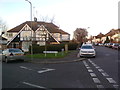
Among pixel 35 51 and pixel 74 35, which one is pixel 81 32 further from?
pixel 35 51

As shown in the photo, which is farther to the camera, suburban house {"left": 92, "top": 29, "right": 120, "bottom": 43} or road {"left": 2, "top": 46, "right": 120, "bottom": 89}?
suburban house {"left": 92, "top": 29, "right": 120, "bottom": 43}

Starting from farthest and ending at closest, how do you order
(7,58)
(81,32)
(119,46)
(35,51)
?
(81,32)
(119,46)
(35,51)
(7,58)

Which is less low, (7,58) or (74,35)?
(74,35)

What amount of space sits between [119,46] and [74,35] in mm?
47188

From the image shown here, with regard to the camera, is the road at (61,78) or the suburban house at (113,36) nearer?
the road at (61,78)

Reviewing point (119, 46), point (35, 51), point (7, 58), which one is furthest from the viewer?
point (119, 46)

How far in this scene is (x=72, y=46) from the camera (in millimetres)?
35344

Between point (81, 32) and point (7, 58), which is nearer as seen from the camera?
point (7, 58)

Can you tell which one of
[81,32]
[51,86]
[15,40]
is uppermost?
[81,32]

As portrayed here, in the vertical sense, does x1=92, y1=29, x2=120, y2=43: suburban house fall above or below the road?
above

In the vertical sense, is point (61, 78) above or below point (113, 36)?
below

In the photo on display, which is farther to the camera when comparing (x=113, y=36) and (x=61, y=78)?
(x=113, y=36)

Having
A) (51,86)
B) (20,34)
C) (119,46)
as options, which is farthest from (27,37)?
(51,86)

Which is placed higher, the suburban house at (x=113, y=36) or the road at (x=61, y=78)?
the suburban house at (x=113, y=36)
